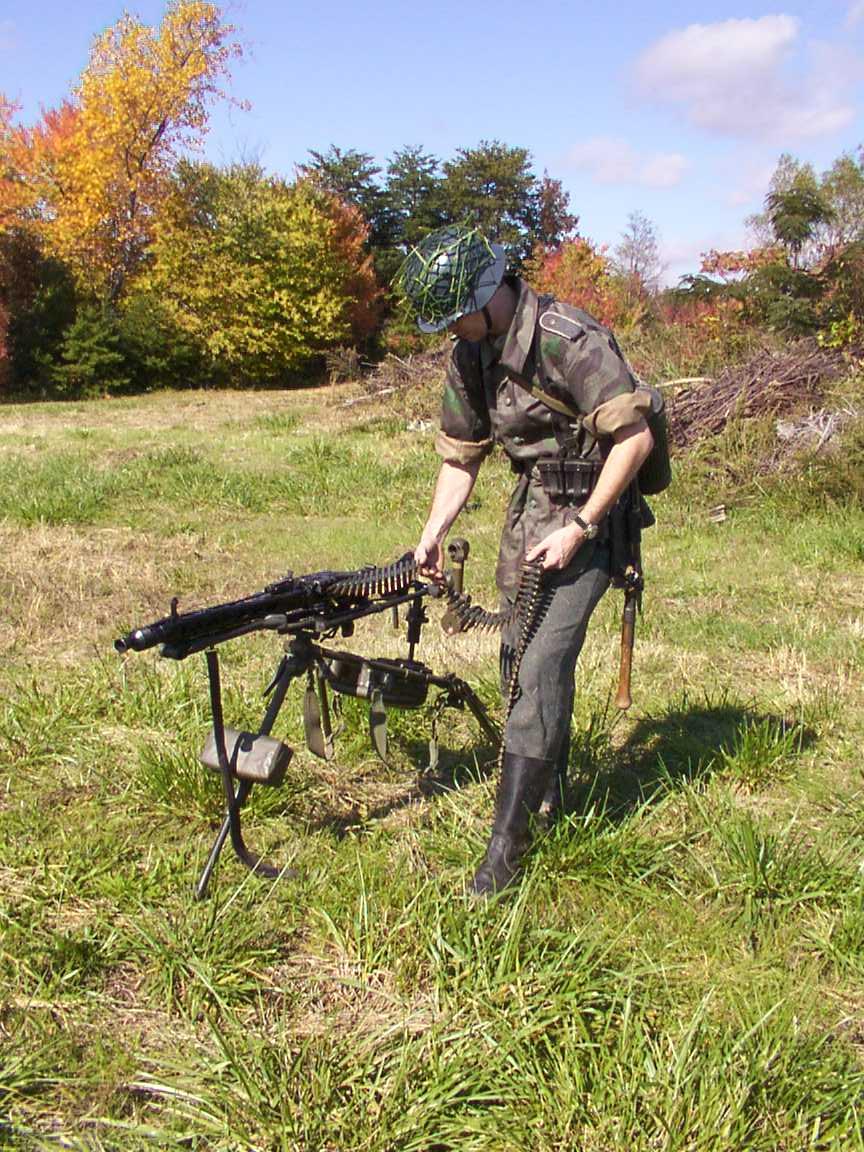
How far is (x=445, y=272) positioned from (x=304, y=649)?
1287mm

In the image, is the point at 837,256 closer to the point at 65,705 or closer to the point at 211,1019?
the point at 65,705

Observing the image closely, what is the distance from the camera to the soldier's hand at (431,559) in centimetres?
373

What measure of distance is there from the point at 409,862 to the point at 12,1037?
4.23 feet

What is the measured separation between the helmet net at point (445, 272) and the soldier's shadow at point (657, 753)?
5.99ft

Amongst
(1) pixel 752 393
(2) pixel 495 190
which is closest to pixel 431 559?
(1) pixel 752 393

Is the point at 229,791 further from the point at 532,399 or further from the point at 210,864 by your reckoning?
the point at 532,399

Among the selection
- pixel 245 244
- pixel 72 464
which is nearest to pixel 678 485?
pixel 72 464

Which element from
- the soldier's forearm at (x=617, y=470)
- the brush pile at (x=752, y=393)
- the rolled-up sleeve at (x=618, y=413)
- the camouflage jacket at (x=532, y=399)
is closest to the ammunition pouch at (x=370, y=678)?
the camouflage jacket at (x=532, y=399)

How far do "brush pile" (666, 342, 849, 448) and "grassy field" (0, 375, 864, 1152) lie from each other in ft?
16.1

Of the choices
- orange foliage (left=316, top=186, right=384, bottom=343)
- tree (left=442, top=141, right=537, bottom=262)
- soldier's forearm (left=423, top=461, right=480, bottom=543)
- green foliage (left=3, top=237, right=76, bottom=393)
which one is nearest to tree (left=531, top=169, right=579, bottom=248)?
tree (left=442, top=141, right=537, bottom=262)

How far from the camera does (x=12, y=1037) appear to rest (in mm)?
2787

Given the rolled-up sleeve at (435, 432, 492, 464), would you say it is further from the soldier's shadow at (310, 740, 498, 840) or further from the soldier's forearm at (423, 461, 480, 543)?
the soldier's shadow at (310, 740, 498, 840)

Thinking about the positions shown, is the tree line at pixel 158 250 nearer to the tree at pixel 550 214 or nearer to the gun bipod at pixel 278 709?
the tree at pixel 550 214

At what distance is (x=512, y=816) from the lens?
11.1 feet
